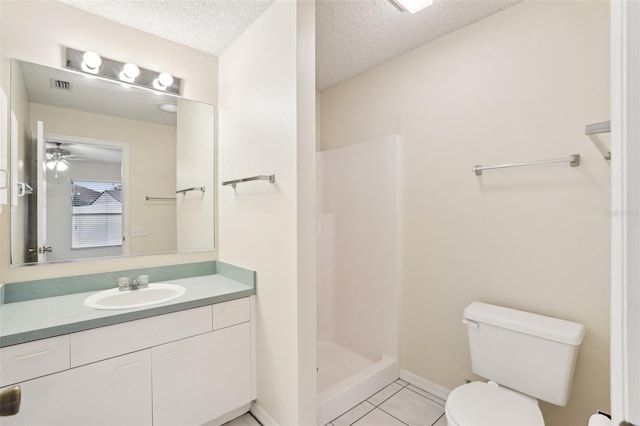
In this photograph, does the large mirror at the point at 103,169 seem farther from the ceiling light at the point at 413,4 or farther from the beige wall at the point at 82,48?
the ceiling light at the point at 413,4

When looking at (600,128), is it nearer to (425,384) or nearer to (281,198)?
(281,198)

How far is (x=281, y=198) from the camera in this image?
162cm

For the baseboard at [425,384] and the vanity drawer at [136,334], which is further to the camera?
the baseboard at [425,384]

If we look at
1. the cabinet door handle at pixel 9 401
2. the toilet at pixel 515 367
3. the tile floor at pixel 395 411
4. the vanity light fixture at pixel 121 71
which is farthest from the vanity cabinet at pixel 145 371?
the vanity light fixture at pixel 121 71

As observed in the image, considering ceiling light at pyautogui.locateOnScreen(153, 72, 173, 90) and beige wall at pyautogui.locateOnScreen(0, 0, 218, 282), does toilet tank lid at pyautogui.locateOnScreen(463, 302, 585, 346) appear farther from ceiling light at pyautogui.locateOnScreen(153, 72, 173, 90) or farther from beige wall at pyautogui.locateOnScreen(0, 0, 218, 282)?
ceiling light at pyautogui.locateOnScreen(153, 72, 173, 90)

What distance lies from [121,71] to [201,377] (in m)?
1.84

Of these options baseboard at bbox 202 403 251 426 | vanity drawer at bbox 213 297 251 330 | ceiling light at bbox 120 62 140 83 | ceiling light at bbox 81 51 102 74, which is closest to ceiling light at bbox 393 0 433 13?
ceiling light at bbox 120 62 140 83

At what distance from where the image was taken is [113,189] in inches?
71.9

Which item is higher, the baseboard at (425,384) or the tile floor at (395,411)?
the baseboard at (425,384)

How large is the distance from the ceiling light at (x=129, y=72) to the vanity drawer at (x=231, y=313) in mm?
1476

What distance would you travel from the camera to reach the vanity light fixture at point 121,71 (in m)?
1.70
